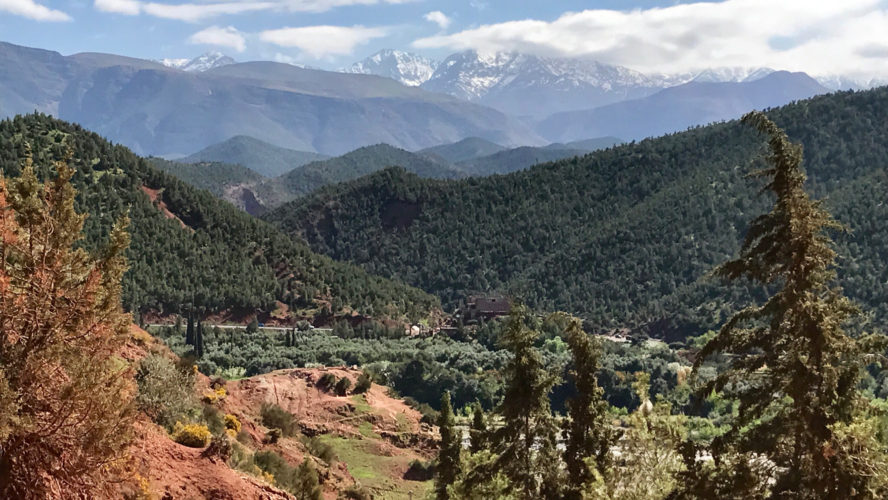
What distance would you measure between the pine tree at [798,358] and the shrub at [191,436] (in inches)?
546

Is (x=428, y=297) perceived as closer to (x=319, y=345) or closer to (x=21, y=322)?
(x=319, y=345)

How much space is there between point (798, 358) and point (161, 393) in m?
17.4

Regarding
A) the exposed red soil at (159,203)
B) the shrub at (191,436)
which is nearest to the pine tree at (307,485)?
the shrub at (191,436)

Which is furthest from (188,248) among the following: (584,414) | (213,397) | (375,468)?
(584,414)

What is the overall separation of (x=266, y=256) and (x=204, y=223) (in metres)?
9.42

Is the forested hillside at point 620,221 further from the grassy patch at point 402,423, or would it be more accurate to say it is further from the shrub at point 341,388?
the shrub at point 341,388

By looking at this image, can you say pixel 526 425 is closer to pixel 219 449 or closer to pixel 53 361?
pixel 219 449

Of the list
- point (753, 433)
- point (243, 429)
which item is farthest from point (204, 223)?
point (753, 433)

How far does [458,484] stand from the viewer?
17.8 m

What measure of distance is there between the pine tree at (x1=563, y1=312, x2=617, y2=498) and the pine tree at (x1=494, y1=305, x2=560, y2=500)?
1.51 feet

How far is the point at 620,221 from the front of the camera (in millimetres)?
135250

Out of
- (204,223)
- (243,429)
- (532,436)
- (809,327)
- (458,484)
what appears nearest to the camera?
(809,327)

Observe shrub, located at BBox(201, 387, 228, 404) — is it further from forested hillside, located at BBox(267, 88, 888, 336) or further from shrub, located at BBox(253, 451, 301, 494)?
forested hillside, located at BBox(267, 88, 888, 336)

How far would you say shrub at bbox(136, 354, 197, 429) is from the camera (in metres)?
20.3
